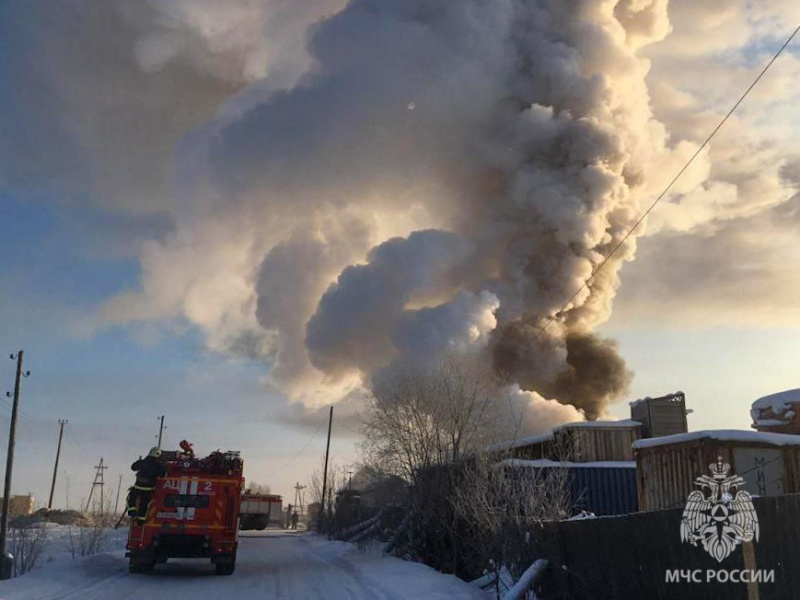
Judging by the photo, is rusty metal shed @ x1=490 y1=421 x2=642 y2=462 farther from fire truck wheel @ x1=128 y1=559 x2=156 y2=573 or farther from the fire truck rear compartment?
fire truck wheel @ x1=128 y1=559 x2=156 y2=573

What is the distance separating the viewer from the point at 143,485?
1488 centimetres

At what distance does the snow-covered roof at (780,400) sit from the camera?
67.4ft

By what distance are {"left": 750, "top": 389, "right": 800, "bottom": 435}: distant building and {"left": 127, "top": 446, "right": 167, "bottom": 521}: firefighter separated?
16.7 meters

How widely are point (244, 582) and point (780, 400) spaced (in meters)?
16.0

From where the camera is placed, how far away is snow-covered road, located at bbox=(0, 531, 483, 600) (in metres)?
12.2

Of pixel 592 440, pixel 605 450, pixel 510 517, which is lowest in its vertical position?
pixel 510 517

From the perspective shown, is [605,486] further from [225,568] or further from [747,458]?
[225,568]

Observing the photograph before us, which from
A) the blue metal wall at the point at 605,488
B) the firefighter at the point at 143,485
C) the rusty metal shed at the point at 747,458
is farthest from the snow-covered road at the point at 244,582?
the blue metal wall at the point at 605,488

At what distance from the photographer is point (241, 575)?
1611 cm

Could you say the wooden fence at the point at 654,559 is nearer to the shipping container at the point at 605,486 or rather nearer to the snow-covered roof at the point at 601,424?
the shipping container at the point at 605,486

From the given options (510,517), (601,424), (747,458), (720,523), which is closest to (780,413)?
(601,424)

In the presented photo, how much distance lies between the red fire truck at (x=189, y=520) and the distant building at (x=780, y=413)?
49.7 ft

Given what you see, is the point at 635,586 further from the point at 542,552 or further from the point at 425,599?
the point at 425,599

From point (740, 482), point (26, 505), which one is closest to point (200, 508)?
point (740, 482)
